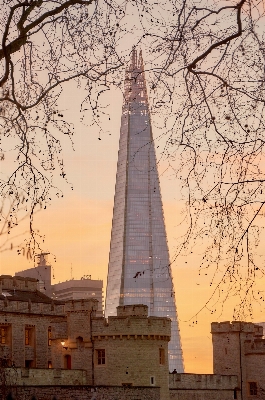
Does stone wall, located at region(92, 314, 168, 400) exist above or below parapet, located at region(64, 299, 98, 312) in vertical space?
below

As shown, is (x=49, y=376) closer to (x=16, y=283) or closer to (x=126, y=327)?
(x=126, y=327)

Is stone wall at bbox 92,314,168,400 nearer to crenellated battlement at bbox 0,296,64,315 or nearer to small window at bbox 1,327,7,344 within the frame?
small window at bbox 1,327,7,344

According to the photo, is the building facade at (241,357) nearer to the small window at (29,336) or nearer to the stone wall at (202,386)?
the stone wall at (202,386)

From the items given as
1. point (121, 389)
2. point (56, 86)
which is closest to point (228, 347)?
point (121, 389)

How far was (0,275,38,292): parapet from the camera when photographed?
76.4 m

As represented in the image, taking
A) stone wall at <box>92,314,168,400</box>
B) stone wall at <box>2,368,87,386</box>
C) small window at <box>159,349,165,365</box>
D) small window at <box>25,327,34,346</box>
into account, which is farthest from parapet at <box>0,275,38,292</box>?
small window at <box>159,349,165,365</box>

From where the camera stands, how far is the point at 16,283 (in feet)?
256

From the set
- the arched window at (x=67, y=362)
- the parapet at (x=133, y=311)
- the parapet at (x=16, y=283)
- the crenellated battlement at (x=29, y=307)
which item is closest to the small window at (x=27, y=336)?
the crenellated battlement at (x=29, y=307)

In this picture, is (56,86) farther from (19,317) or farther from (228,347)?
(228,347)

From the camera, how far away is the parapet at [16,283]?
7638 cm

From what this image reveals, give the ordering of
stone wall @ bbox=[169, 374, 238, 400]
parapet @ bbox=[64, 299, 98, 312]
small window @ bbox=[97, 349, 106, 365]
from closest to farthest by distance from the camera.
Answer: small window @ bbox=[97, 349, 106, 365] → parapet @ bbox=[64, 299, 98, 312] → stone wall @ bbox=[169, 374, 238, 400]

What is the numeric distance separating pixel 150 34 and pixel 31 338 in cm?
5876

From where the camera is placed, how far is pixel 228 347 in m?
74.2

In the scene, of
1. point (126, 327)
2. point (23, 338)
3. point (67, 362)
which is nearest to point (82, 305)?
point (126, 327)
